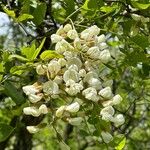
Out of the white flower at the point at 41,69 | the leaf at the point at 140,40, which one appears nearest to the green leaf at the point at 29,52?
the white flower at the point at 41,69

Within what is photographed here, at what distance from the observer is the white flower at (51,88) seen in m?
0.96

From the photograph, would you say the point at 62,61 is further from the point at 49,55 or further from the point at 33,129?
the point at 33,129

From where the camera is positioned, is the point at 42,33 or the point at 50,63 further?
the point at 42,33

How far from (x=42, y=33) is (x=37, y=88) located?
0.57 m

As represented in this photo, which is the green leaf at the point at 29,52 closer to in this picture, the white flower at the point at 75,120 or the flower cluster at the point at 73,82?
the flower cluster at the point at 73,82

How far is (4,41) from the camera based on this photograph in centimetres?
378

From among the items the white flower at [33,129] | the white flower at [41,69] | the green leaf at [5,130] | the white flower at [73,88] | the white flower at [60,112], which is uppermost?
the white flower at [41,69]

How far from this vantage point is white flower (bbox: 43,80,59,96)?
3.16 feet

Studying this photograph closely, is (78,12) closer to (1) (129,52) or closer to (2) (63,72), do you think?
(1) (129,52)

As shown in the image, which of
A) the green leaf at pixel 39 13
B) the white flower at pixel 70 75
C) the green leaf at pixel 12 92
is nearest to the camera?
the white flower at pixel 70 75

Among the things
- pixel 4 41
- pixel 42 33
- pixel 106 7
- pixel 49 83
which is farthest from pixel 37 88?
pixel 4 41

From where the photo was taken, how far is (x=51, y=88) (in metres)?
0.97

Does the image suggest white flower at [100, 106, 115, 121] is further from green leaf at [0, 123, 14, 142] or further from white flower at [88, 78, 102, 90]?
green leaf at [0, 123, 14, 142]

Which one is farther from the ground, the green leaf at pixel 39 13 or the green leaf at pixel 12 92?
the green leaf at pixel 39 13
